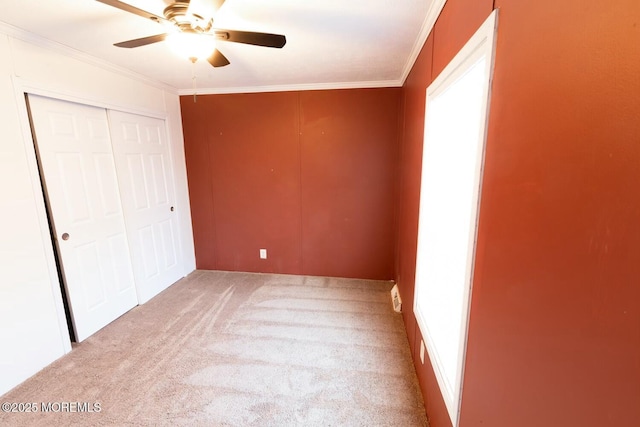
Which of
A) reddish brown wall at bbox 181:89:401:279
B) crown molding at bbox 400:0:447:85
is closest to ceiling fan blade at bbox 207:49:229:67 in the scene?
crown molding at bbox 400:0:447:85

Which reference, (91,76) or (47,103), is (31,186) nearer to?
(47,103)

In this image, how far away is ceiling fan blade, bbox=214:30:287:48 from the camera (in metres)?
1.44

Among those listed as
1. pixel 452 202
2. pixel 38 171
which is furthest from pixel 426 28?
pixel 38 171

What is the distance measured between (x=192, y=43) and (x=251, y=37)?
1.04 feet

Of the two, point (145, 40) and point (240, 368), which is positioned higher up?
point (145, 40)

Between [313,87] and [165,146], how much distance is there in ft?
6.29

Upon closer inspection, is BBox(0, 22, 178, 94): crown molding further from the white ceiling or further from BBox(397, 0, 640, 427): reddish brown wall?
BBox(397, 0, 640, 427): reddish brown wall

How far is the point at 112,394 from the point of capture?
1.80 metres

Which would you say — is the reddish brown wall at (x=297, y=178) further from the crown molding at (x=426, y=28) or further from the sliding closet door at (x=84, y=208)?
the sliding closet door at (x=84, y=208)

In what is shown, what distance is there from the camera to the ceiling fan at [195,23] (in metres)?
1.23

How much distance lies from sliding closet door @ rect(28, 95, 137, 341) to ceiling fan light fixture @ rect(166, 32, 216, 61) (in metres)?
1.40

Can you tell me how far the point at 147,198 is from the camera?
300 centimetres

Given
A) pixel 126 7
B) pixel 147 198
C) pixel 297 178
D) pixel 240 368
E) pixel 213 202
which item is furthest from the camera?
pixel 213 202

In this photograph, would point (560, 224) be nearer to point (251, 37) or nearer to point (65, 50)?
point (251, 37)
